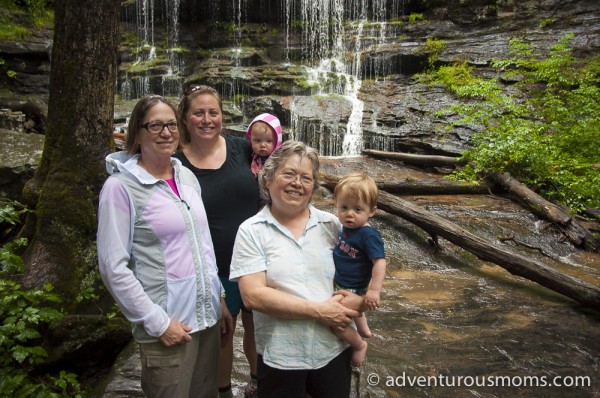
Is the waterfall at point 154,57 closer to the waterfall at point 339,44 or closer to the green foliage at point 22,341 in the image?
the waterfall at point 339,44

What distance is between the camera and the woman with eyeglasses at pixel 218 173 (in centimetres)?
240

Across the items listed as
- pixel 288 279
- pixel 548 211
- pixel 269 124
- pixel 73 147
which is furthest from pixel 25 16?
pixel 288 279

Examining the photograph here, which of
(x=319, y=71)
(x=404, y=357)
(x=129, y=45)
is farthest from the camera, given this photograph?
(x=129, y=45)

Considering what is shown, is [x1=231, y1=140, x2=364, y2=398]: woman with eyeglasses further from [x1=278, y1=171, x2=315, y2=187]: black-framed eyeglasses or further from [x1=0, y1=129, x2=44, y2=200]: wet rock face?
[x1=0, y1=129, x2=44, y2=200]: wet rock face

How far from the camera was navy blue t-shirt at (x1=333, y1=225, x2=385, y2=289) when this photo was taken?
195cm

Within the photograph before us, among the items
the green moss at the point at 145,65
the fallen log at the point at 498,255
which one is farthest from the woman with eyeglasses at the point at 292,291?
the green moss at the point at 145,65

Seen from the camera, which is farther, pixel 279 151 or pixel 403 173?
pixel 403 173

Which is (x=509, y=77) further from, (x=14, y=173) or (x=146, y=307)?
(x=146, y=307)

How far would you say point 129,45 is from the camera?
1805 cm

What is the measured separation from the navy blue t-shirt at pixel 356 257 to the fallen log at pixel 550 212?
6.29 m

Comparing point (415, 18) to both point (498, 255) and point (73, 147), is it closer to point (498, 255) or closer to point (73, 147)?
point (498, 255)

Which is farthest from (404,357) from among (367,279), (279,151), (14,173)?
(14,173)

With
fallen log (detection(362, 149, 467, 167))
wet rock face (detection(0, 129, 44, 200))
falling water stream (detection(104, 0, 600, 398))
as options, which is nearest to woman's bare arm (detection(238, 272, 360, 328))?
falling water stream (detection(104, 0, 600, 398))

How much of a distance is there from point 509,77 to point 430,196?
7.35m
